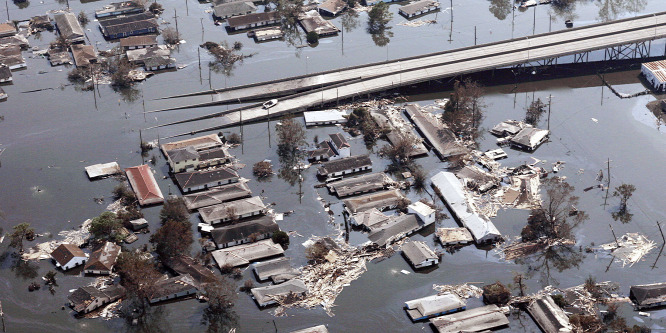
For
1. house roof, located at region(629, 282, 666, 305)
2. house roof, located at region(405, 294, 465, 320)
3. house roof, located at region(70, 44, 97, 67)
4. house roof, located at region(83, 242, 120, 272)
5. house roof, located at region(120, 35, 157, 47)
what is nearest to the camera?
house roof, located at region(405, 294, 465, 320)

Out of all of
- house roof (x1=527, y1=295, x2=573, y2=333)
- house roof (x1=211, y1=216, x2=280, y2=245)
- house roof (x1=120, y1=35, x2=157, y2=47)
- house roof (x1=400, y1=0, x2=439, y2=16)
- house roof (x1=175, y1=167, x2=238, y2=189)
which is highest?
house roof (x1=400, y1=0, x2=439, y2=16)

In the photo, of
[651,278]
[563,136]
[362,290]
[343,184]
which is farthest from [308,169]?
[651,278]

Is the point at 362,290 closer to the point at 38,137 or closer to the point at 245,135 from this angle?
the point at 245,135

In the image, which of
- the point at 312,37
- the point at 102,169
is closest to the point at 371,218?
the point at 102,169

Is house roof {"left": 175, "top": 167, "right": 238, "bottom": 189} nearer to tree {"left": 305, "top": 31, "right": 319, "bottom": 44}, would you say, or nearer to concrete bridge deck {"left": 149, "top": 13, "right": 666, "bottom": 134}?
concrete bridge deck {"left": 149, "top": 13, "right": 666, "bottom": 134}

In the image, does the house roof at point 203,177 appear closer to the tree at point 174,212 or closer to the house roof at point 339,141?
the tree at point 174,212

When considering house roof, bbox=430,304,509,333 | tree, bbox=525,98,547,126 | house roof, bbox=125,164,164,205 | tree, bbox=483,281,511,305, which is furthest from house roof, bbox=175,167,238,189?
tree, bbox=525,98,547,126
